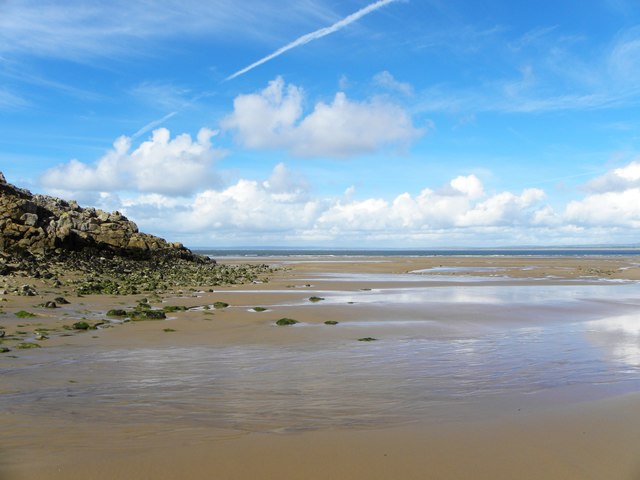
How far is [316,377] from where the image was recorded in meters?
8.67

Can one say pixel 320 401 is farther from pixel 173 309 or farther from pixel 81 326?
pixel 173 309

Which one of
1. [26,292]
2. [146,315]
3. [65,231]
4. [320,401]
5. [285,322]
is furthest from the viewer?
[65,231]

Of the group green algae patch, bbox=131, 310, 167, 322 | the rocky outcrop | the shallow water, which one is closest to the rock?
green algae patch, bbox=131, 310, 167, 322

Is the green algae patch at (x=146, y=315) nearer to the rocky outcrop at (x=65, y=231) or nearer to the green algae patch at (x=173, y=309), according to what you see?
the green algae patch at (x=173, y=309)

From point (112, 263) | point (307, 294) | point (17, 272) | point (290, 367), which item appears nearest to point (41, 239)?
point (112, 263)

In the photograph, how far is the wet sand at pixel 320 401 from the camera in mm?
5176

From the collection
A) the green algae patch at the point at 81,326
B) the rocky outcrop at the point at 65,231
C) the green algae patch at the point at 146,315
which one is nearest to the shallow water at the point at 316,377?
the green algae patch at the point at 81,326

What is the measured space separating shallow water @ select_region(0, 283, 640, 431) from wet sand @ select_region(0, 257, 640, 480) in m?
0.04

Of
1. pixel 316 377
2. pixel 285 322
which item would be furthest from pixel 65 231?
pixel 316 377

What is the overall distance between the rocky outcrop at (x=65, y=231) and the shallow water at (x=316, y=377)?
912 inches

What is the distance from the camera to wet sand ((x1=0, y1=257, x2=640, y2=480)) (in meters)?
5.18

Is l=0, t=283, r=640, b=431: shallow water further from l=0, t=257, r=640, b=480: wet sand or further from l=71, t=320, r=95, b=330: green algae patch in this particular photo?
l=71, t=320, r=95, b=330: green algae patch

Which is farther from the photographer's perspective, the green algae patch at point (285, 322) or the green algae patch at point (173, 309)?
the green algae patch at point (173, 309)

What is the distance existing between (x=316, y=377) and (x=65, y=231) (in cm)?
3068
